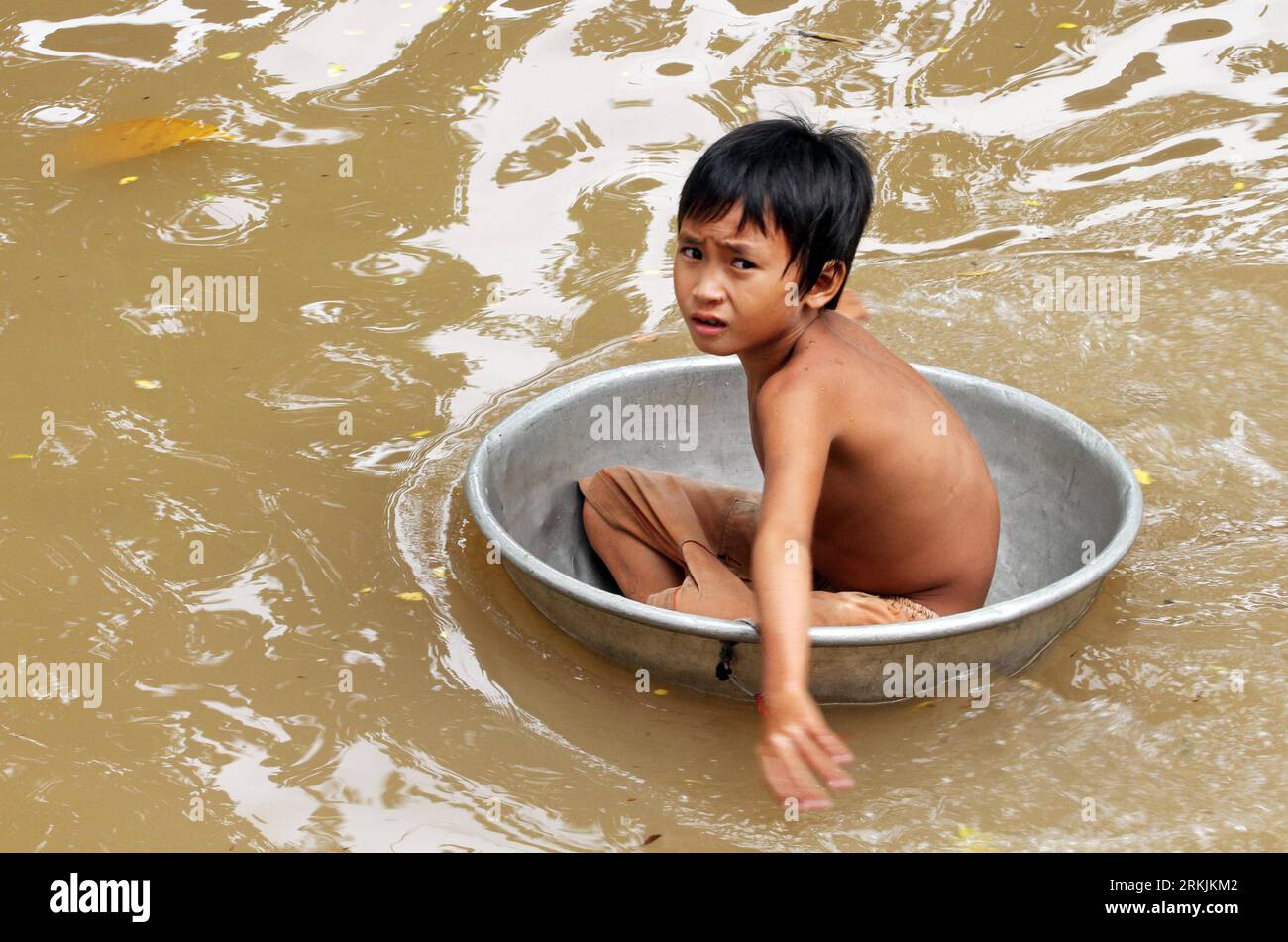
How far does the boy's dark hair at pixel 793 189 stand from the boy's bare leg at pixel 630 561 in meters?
0.74

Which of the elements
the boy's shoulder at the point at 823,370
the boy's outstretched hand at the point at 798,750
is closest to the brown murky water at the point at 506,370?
the boy's outstretched hand at the point at 798,750

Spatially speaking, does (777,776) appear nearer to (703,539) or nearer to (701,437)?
(703,539)

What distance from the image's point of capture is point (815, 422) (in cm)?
263

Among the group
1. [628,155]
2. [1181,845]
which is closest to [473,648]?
[1181,845]

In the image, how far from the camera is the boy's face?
2646 millimetres

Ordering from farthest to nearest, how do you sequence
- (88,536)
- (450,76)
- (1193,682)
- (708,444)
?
(450,76)
(708,444)
(88,536)
(1193,682)

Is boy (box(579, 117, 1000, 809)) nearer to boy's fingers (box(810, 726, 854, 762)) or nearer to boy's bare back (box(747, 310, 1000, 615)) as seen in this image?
boy's bare back (box(747, 310, 1000, 615))

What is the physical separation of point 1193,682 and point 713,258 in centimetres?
127

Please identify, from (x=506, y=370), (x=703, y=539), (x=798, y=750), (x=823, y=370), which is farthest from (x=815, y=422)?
(x=506, y=370)

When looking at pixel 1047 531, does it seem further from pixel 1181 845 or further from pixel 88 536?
pixel 88 536

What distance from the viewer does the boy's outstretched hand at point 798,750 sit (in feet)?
7.04

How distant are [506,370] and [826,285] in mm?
1541

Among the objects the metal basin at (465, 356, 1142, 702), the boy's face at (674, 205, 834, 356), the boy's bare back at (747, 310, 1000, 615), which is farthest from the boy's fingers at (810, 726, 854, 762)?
the boy's face at (674, 205, 834, 356)
